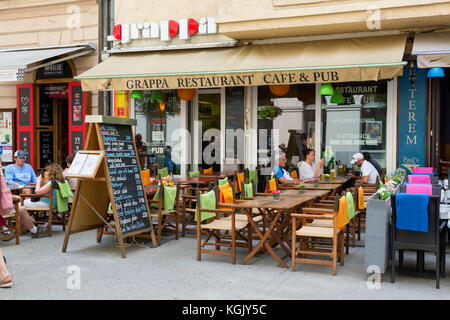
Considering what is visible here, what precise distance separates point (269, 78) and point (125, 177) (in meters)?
3.31

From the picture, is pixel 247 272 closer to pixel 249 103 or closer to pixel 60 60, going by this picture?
pixel 249 103

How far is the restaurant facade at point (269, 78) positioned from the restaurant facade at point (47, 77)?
0.82 metres

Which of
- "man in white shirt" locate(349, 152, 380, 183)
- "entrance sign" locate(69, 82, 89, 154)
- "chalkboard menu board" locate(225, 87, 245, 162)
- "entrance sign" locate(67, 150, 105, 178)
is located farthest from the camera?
"entrance sign" locate(69, 82, 89, 154)

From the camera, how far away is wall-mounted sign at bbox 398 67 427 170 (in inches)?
369

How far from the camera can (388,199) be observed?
5.66m

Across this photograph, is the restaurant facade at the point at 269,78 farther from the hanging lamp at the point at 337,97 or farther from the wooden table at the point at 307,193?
the wooden table at the point at 307,193

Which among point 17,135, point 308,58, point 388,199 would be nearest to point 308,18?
point 308,58

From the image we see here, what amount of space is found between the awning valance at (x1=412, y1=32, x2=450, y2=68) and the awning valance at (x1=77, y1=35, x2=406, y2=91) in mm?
285

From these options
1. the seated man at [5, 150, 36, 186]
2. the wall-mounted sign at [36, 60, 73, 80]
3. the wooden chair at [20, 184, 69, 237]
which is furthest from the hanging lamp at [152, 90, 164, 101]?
the wooden chair at [20, 184, 69, 237]

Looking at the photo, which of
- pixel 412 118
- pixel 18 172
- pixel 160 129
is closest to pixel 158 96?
pixel 160 129

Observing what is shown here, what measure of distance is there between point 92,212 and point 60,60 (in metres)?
5.37

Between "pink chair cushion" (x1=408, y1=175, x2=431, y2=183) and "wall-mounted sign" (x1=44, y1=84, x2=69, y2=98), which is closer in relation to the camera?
"pink chair cushion" (x1=408, y1=175, x2=431, y2=183)

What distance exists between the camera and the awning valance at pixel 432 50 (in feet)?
26.2

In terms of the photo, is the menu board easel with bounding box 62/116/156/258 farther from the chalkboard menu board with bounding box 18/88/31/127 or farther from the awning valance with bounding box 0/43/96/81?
the chalkboard menu board with bounding box 18/88/31/127
